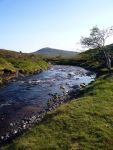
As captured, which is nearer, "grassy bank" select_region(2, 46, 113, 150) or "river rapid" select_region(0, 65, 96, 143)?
"grassy bank" select_region(2, 46, 113, 150)

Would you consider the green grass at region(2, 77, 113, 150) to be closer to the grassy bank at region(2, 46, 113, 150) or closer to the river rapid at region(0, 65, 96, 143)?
the grassy bank at region(2, 46, 113, 150)

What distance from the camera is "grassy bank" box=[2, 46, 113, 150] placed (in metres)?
24.5

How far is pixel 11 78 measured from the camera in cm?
7662

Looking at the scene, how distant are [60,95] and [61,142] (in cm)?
2779

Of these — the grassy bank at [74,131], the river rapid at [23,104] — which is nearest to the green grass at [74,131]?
the grassy bank at [74,131]

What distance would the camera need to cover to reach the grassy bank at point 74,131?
24547mm

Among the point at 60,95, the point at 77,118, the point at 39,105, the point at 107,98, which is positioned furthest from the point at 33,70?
the point at 77,118

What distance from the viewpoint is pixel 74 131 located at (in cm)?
2716

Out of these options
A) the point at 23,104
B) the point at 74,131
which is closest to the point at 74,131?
the point at 74,131

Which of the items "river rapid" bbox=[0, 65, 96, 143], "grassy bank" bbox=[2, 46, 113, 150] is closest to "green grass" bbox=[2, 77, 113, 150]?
"grassy bank" bbox=[2, 46, 113, 150]

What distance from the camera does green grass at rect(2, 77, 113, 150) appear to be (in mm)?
24547

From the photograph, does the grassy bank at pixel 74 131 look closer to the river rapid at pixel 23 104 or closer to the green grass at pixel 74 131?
the green grass at pixel 74 131

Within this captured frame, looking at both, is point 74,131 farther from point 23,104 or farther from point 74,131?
point 23,104

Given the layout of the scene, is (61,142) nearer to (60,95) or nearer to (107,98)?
(107,98)
